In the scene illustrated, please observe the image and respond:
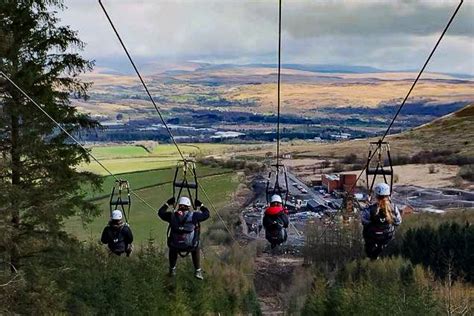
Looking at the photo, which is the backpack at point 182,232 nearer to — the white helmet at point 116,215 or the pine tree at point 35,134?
the white helmet at point 116,215

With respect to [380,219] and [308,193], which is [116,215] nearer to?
[380,219]

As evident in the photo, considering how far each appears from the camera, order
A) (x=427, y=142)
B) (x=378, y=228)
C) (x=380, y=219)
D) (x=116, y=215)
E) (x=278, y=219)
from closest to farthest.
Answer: (x=380, y=219) → (x=378, y=228) → (x=116, y=215) → (x=278, y=219) → (x=427, y=142)

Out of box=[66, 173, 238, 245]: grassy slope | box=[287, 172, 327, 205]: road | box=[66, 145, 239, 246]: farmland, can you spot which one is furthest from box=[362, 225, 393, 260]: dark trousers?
box=[287, 172, 327, 205]: road

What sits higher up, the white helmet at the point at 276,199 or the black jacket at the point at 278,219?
the white helmet at the point at 276,199

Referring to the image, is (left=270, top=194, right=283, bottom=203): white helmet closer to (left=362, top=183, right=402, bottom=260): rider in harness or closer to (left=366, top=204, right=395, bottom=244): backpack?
(left=362, top=183, right=402, bottom=260): rider in harness

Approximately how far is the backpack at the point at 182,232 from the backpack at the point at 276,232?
299 centimetres

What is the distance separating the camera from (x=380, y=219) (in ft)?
37.7

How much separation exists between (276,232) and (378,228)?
3.66 metres

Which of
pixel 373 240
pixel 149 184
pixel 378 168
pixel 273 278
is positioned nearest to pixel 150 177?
pixel 149 184

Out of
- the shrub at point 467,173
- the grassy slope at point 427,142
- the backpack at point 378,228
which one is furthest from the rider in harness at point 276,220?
the shrub at point 467,173

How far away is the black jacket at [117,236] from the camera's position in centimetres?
1438

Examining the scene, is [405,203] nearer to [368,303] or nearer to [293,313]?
[293,313]

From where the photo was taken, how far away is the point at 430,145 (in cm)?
11181

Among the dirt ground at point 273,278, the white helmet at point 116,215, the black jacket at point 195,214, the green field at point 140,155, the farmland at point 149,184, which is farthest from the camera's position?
the green field at point 140,155
